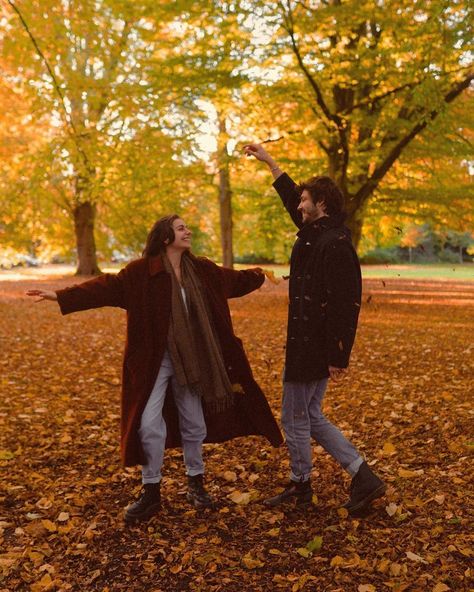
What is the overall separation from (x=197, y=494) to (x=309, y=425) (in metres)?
0.92

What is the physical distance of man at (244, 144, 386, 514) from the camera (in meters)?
3.76

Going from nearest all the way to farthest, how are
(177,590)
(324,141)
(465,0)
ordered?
(177,590), (465,0), (324,141)

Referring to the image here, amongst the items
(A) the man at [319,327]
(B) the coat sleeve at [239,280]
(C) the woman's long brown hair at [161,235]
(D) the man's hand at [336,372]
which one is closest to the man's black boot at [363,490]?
(A) the man at [319,327]

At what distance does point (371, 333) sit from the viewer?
39.9ft

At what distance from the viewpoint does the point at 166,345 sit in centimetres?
398

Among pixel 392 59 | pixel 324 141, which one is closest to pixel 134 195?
pixel 324 141

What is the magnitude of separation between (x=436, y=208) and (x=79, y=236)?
60.2 ft

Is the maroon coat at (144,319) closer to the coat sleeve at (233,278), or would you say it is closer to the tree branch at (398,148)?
the coat sleeve at (233,278)

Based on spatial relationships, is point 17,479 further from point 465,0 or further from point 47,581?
point 465,0

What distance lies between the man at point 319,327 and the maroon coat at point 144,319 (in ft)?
1.62

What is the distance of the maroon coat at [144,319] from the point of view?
155 inches

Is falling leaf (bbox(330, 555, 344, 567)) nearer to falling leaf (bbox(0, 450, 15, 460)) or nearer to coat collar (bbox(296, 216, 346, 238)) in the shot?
coat collar (bbox(296, 216, 346, 238))

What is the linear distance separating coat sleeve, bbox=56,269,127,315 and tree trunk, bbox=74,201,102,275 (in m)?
26.8

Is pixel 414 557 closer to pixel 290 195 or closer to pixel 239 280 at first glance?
pixel 239 280
